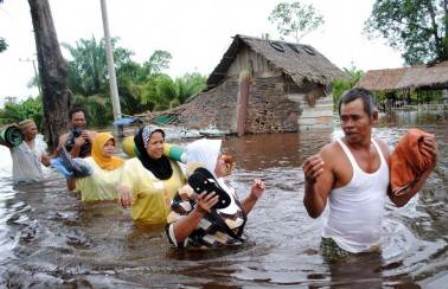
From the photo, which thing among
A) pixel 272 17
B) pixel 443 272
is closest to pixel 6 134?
pixel 443 272

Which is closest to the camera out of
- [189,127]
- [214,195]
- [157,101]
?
[214,195]

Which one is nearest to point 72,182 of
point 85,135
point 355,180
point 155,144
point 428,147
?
point 85,135

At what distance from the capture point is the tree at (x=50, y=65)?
1460 cm

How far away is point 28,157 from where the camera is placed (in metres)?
10.3

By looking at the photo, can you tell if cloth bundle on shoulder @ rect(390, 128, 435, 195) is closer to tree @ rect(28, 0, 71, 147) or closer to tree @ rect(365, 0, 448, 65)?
tree @ rect(28, 0, 71, 147)

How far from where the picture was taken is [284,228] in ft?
19.7

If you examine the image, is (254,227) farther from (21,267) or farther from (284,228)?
(21,267)

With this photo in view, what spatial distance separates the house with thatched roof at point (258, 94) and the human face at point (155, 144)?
51.4ft

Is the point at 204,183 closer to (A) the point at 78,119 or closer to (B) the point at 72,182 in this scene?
(B) the point at 72,182

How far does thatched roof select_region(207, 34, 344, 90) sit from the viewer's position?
20719mm

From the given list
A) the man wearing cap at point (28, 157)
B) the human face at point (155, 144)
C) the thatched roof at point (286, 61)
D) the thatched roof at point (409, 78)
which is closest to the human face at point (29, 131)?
the man wearing cap at point (28, 157)

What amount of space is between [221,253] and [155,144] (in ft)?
4.17

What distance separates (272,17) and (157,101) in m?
17.4

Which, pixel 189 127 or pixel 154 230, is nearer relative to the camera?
pixel 154 230
